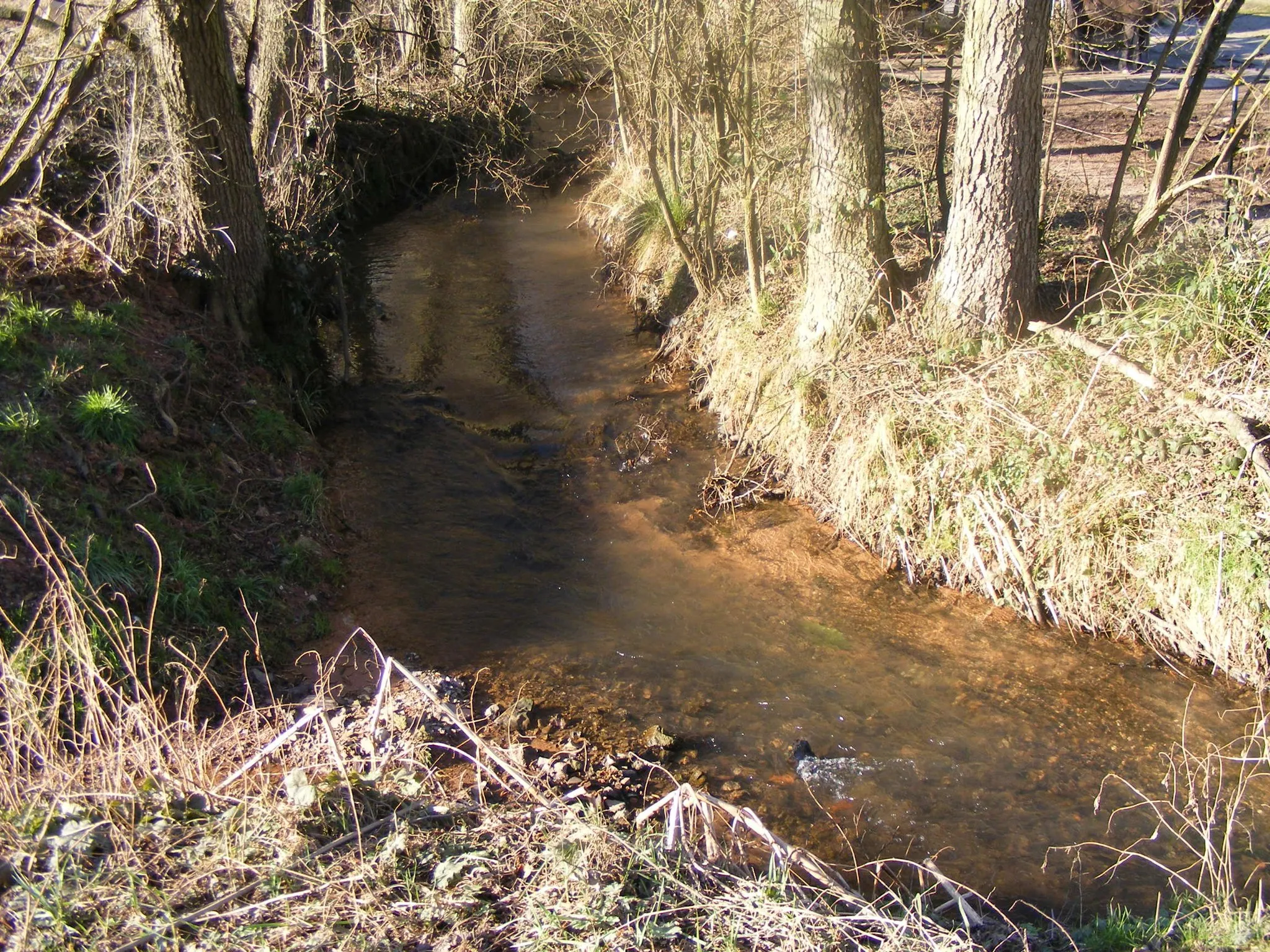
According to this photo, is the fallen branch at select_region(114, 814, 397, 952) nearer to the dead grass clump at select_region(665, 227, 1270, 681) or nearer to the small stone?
the small stone

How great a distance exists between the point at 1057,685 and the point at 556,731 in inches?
125

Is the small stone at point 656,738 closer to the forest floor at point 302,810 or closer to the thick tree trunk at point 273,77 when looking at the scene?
the forest floor at point 302,810

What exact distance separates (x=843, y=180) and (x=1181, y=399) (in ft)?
Answer: 10.9

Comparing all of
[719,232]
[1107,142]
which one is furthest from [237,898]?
[1107,142]

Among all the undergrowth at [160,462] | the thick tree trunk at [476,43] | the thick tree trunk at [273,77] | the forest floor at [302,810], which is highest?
the thick tree trunk at [476,43]

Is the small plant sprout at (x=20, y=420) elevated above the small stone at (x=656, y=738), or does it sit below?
above

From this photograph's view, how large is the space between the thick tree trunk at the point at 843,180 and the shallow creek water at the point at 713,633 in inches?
68.7

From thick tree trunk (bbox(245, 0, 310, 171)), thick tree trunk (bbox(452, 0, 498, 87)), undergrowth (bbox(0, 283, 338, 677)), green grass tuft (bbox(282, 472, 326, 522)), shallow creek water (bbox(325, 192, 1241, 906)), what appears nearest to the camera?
shallow creek water (bbox(325, 192, 1241, 906))

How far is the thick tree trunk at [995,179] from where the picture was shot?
6695 millimetres

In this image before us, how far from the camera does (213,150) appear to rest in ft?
26.3

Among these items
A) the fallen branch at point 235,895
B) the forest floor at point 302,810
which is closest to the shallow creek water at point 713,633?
the forest floor at point 302,810

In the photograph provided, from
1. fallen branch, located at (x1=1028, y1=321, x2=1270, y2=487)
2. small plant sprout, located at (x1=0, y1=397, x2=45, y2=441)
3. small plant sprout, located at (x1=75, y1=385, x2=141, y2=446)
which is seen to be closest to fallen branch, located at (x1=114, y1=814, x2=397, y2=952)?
small plant sprout, located at (x1=0, y1=397, x2=45, y2=441)

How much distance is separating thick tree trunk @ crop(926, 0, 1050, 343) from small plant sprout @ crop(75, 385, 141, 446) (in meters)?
6.05

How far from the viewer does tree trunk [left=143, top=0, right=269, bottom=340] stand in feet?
25.1
